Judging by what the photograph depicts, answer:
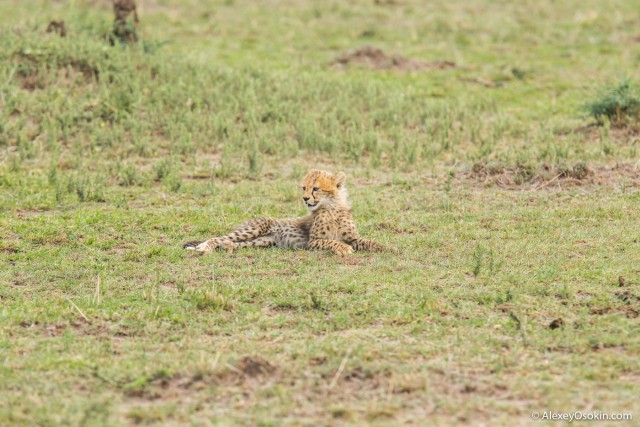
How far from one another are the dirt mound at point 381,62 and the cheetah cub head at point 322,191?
9273 mm

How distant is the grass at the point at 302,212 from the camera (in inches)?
260

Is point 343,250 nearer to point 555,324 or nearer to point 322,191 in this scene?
point 322,191

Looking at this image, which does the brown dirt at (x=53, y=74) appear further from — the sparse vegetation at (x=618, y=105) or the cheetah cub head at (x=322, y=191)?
the sparse vegetation at (x=618, y=105)

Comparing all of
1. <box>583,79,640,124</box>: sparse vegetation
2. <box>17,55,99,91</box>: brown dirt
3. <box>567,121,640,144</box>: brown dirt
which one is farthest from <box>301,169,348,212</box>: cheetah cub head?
<box>17,55,99,91</box>: brown dirt

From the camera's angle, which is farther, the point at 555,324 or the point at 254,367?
the point at 555,324

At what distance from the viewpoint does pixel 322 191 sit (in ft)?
34.9

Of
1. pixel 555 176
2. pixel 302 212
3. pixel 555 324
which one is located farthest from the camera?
pixel 555 176

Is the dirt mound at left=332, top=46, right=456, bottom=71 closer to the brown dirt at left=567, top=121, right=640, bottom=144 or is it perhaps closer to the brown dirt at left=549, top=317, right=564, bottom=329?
the brown dirt at left=567, top=121, right=640, bottom=144

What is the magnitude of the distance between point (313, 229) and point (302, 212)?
1.79 meters

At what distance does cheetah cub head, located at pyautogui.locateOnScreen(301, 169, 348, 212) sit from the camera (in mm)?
10633

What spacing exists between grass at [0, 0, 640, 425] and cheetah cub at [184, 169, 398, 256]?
251 mm

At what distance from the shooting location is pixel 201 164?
14.4 m

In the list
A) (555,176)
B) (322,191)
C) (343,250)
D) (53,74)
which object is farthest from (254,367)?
(53,74)

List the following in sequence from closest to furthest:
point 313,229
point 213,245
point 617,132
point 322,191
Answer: point 213,245 → point 313,229 → point 322,191 → point 617,132
